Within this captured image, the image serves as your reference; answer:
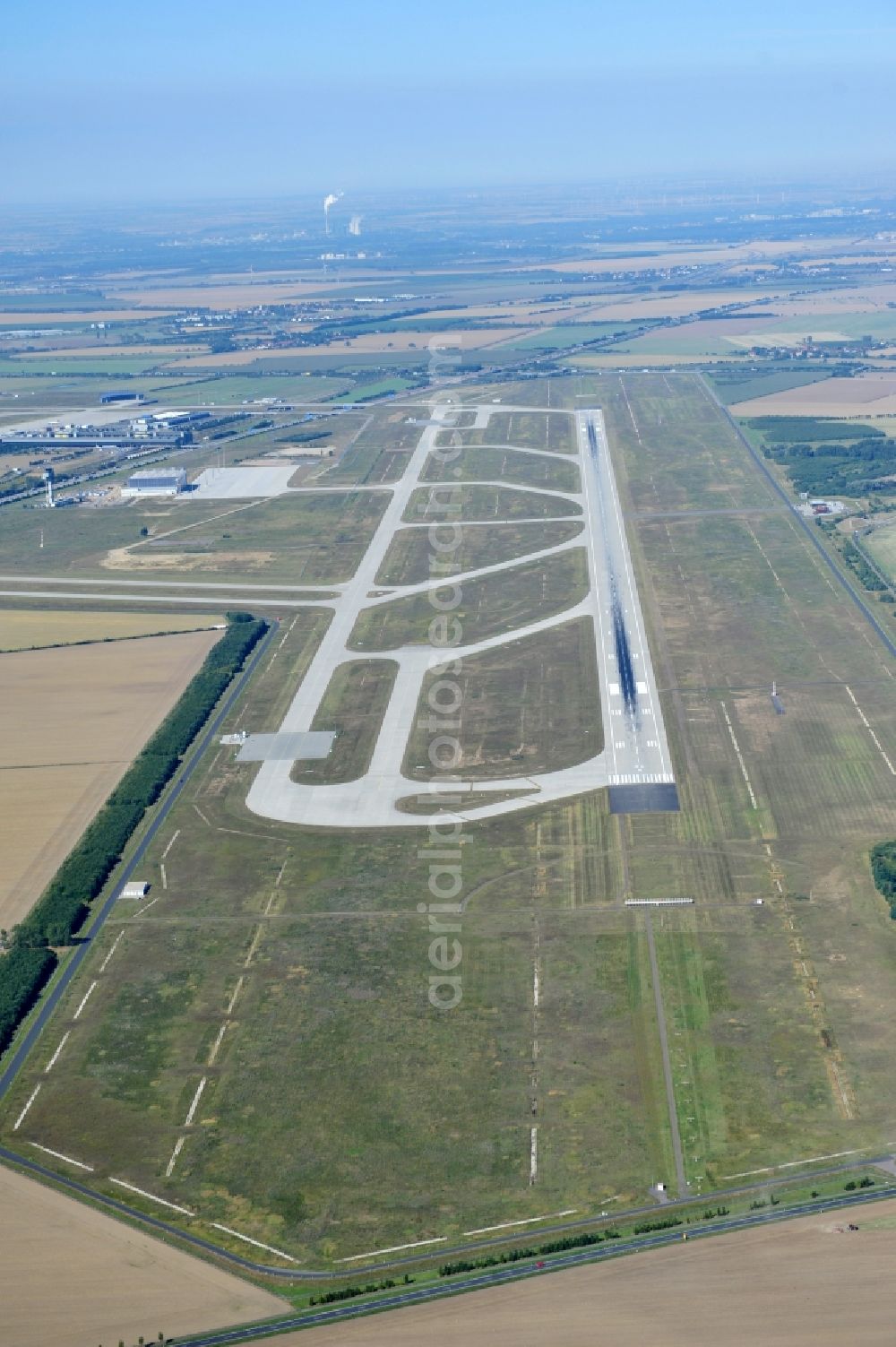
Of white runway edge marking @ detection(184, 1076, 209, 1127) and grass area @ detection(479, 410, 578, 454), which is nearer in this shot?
white runway edge marking @ detection(184, 1076, 209, 1127)

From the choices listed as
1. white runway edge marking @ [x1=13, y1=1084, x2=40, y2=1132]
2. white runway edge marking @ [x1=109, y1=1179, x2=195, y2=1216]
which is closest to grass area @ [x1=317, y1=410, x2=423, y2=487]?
white runway edge marking @ [x1=13, y1=1084, x2=40, y2=1132]

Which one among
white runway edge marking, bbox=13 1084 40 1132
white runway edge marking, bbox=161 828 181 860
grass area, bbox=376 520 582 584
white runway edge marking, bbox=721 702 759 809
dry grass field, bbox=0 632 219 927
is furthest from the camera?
grass area, bbox=376 520 582 584

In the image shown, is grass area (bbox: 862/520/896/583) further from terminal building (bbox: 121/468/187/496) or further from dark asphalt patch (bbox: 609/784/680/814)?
terminal building (bbox: 121/468/187/496)

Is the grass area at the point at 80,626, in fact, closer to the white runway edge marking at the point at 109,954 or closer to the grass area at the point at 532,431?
the white runway edge marking at the point at 109,954

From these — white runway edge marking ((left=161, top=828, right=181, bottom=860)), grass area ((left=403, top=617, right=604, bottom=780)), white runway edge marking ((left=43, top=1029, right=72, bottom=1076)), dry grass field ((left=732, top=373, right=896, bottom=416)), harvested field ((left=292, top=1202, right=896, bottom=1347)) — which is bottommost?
harvested field ((left=292, top=1202, right=896, bottom=1347))

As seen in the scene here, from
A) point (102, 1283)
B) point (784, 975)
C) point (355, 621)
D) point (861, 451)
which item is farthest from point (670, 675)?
point (861, 451)

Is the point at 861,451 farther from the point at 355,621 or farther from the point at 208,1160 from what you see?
the point at 208,1160
